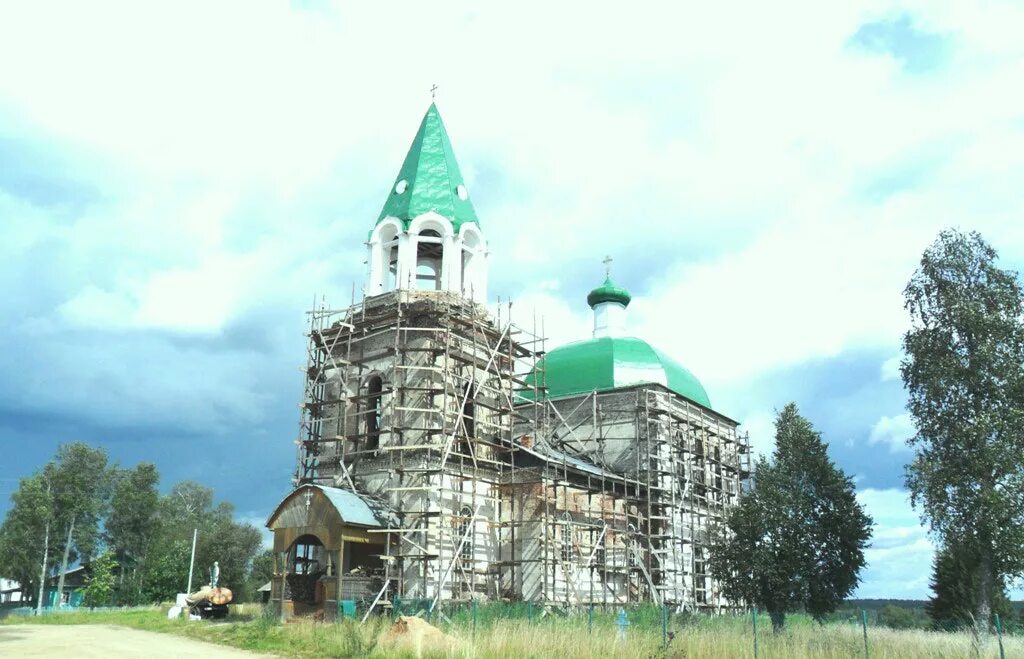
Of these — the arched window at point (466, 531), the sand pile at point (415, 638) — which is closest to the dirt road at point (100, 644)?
the sand pile at point (415, 638)

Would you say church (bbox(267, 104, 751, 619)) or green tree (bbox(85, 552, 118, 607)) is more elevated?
church (bbox(267, 104, 751, 619))

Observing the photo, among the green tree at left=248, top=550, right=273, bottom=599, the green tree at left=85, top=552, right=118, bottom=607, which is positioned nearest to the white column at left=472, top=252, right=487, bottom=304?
the green tree at left=85, top=552, right=118, bottom=607

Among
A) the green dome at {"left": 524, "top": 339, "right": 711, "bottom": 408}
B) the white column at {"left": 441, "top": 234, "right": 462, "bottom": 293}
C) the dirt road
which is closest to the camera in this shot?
the dirt road

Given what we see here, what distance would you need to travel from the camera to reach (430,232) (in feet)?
91.7

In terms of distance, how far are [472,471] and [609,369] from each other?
28.6 ft

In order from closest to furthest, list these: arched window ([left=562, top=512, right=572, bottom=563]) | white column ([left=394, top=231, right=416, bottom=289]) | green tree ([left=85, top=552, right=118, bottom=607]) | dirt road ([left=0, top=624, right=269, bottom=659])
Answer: dirt road ([left=0, top=624, right=269, bottom=659]) < arched window ([left=562, top=512, right=572, bottom=563]) < white column ([left=394, top=231, right=416, bottom=289]) < green tree ([left=85, top=552, right=118, bottom=607])

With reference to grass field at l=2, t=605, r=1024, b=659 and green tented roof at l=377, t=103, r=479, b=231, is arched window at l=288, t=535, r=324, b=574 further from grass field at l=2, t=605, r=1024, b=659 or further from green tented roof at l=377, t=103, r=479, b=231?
green tented roof at l=377, t=103, r=479, b=231

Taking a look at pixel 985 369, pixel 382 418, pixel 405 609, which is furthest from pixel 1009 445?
pixel 382 418

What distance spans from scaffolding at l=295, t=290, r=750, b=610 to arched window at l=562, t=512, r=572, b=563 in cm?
5

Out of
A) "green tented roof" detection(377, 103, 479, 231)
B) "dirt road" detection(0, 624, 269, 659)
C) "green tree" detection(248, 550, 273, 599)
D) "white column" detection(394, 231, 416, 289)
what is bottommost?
"dirt road" detection(0, 624, 269, 659)

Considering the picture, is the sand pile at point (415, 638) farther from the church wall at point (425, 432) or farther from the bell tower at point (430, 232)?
the bell tower at point (430, 232)

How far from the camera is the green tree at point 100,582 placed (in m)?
39.3

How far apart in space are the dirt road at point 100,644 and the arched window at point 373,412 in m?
7.17

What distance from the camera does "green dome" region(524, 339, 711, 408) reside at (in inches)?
1243
